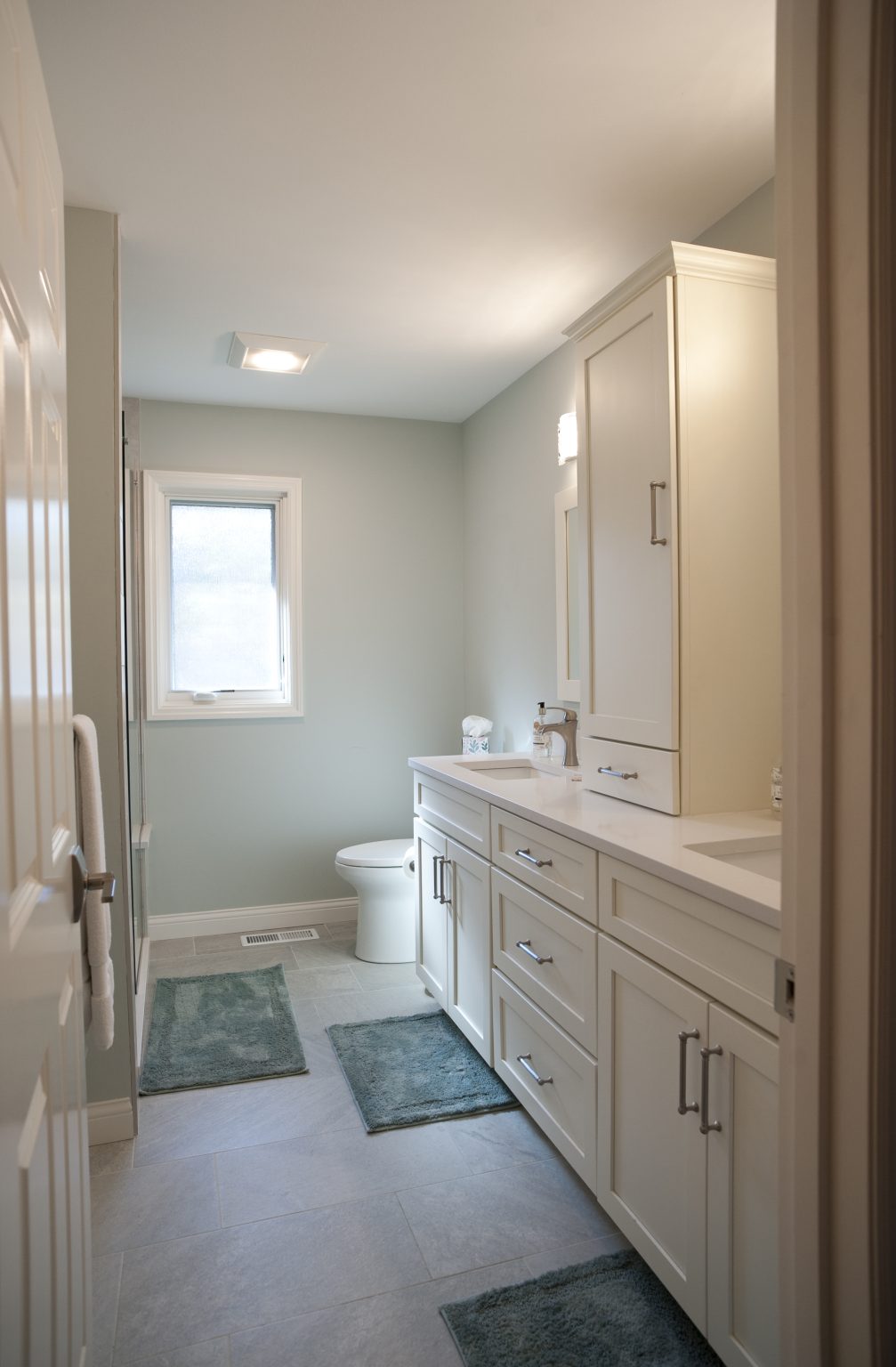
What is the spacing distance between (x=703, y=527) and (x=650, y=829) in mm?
729

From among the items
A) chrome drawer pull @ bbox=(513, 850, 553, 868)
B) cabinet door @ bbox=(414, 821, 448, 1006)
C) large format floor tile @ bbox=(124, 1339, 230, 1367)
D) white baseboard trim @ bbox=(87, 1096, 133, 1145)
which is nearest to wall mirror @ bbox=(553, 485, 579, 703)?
cabinet door @ bbox=(414, 821, 448, 1006)

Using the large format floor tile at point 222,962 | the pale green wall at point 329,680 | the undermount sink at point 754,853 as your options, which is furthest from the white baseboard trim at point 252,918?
the undermount sink at point 754,853

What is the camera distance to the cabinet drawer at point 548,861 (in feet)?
6.37

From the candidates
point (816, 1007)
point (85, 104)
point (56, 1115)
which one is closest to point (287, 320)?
point (85, 104)

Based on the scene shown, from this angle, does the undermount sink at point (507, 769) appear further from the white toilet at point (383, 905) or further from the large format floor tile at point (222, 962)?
the large format floor tile at point (222, 962)

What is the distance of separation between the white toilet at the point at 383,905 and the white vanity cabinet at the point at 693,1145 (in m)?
1.83

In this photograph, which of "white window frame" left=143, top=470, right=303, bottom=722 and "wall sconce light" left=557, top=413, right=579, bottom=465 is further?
"white window frame" left=143, top=470, right=303, bottom=722

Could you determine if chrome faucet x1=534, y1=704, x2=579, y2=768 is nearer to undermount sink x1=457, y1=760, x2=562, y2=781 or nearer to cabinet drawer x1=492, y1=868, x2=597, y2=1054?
undermount sink x1=457, y1=760, x2=562, y2=781

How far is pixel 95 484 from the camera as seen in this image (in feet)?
7.64

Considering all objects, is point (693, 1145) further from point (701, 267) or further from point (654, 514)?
point (701, 267)

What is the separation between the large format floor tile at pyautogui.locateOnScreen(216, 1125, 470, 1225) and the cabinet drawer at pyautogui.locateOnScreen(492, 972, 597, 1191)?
9.8 inches

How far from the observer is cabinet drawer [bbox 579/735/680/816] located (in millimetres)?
2117

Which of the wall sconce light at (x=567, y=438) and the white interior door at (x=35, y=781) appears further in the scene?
the wall sconce light at (x=567, y=438)

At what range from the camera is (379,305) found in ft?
9.81
